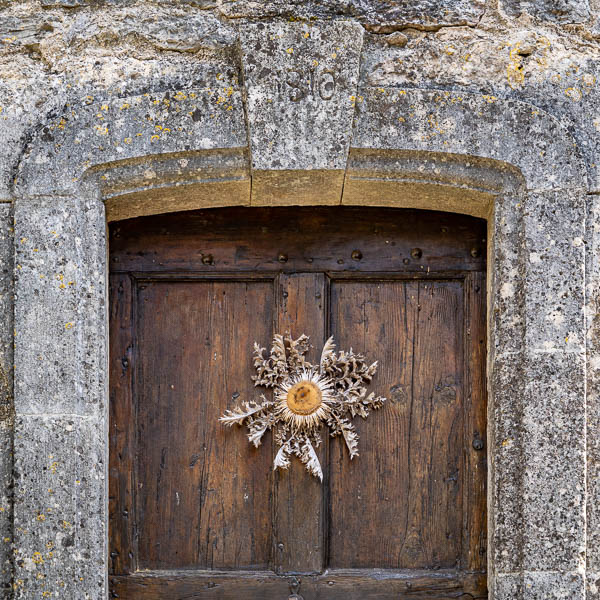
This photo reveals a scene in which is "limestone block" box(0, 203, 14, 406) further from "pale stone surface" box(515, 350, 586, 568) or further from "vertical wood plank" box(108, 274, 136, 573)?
"pale stone surface" box(515, 350, 586, 568)

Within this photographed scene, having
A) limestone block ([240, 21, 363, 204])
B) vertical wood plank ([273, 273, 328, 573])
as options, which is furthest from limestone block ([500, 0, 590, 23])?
vertical wood plank ([273, 273, 328, 573])

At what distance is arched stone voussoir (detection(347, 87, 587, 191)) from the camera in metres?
1.97

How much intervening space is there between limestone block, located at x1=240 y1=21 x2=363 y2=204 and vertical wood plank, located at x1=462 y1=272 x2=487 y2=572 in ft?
1.95

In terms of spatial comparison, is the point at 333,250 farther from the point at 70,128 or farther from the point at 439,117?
the point at 70,128

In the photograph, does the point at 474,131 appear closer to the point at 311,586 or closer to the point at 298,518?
the point at 298,518

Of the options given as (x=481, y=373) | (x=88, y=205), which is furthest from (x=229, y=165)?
(x=481, y=373)

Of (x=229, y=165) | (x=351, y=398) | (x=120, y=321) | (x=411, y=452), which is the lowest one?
(x=411, y=452)

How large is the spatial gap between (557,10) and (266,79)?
84cm

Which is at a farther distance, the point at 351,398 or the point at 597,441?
the point at 351,398

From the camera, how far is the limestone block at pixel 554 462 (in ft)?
6.27

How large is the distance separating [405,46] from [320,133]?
35 cm

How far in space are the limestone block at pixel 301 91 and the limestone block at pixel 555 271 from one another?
22.3 inches

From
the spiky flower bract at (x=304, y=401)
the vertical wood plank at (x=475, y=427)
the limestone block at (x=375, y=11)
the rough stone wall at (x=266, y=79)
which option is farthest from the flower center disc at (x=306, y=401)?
the limestone block at (x=375, y=11)

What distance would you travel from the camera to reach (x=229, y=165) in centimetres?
202
